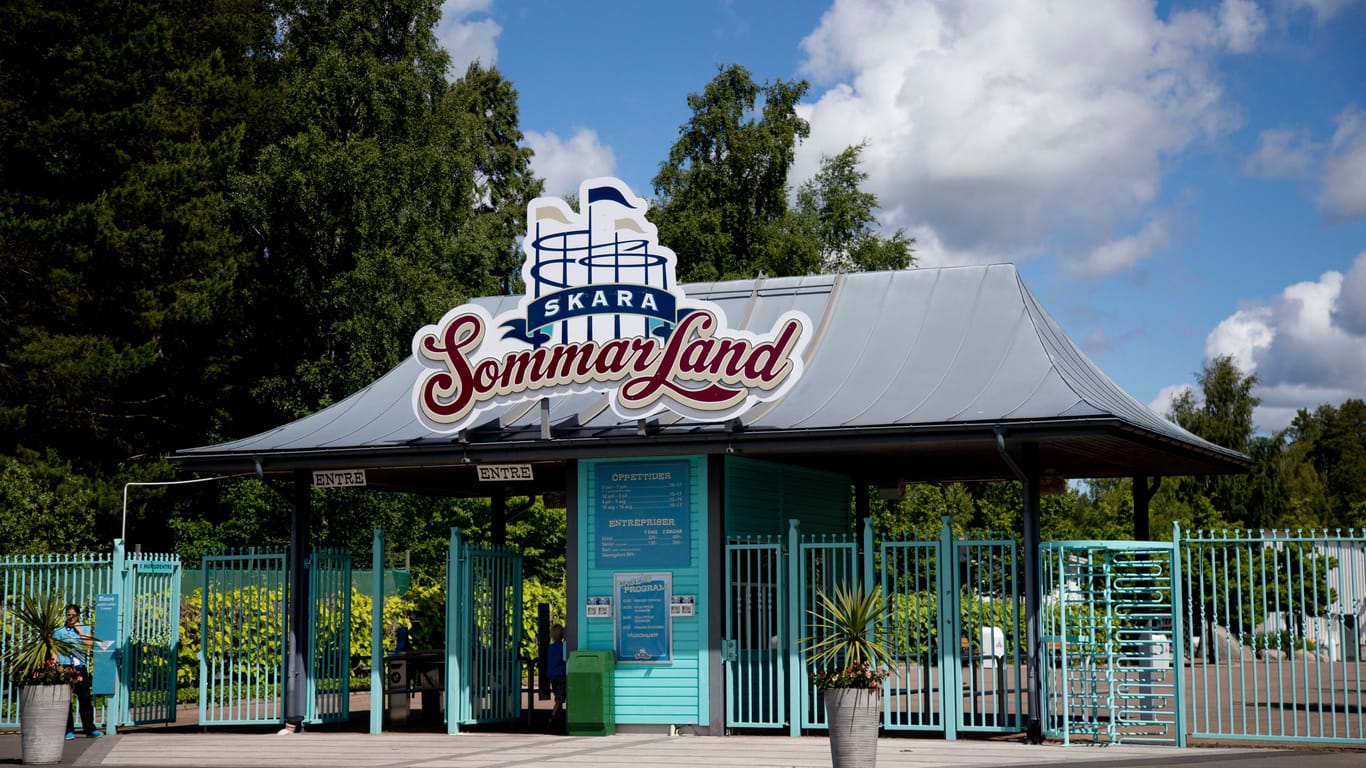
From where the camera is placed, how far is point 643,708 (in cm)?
1702

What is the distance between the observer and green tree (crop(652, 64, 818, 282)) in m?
44.8

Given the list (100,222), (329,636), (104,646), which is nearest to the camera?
(104,646)

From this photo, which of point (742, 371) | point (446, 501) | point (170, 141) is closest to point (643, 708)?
point (742, 371)

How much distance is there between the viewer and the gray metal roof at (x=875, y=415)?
15.6m

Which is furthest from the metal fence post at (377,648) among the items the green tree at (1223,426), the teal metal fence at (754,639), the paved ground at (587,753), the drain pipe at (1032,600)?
the green tree at (1223,426)

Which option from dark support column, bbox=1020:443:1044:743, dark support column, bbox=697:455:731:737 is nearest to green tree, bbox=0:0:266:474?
dark support column, bbox=697:455:731:737

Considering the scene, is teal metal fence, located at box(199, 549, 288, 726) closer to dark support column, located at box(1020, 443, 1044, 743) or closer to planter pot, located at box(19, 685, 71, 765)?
planter pot, located at box(19, 685, 71, 765)

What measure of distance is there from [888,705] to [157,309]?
26.9 metres

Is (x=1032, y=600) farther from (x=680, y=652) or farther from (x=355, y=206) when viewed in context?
(x=355, y=206)

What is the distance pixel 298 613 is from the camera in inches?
738

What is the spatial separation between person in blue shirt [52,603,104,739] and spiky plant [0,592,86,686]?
0.10 metres

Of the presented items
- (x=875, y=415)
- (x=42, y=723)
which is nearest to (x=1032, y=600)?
(x=875, y=415)

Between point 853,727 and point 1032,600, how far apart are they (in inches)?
139

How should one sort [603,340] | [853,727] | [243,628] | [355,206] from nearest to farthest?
[853,727] → [603,340] → [243,628] → [355,206]
